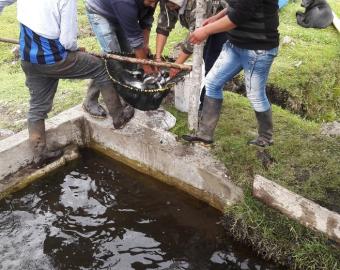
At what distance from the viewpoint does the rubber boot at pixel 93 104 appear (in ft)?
18.3

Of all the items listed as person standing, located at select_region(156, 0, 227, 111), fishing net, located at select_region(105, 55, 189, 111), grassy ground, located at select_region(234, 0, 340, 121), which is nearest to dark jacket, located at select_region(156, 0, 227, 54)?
person standing, located at select_region(156, 0, 227, 111)

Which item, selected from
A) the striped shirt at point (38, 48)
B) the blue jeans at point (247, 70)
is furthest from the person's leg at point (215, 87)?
the striped shirt at point (38, 48)

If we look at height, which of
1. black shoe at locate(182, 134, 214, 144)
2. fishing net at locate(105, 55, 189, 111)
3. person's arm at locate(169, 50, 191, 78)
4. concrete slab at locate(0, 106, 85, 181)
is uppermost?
person's arm at locate(169, 50, 191, 78)

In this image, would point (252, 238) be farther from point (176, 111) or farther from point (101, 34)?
point (101, 34)

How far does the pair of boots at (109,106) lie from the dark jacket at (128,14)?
Answer: 721mm

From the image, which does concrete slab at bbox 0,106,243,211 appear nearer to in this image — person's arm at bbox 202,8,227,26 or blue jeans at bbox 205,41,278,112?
blue jeans at bbox 205,41,278,112

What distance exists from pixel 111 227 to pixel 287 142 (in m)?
2.20

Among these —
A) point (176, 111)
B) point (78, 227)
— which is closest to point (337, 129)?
point (176, 111)

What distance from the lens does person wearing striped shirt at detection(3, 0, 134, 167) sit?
431 centimetres

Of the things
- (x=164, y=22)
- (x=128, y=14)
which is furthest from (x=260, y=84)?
(x=128, y=14)

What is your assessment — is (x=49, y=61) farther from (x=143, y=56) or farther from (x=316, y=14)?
(x=316, y=14)

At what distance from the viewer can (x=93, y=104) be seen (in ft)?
18.4

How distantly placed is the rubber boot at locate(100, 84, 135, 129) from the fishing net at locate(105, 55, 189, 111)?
22cm

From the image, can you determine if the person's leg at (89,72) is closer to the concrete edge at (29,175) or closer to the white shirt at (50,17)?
the white shirt at (50,17)
